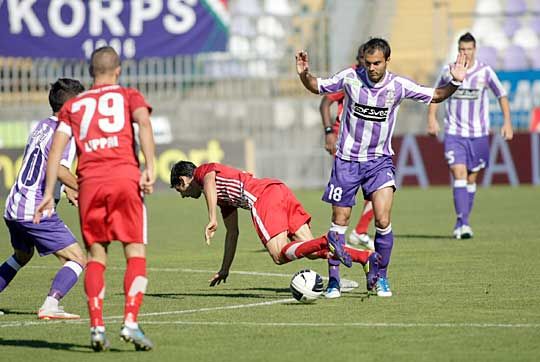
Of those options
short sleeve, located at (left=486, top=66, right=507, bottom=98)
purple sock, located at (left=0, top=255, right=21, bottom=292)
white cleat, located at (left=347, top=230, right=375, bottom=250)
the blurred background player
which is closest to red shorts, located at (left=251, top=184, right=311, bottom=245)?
purple sock, located at (left=0, top=255, right=21, bottom=292)

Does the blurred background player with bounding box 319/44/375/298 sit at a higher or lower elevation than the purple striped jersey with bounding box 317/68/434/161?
lower

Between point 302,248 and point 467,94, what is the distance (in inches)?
259

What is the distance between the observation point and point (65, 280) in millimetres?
9383

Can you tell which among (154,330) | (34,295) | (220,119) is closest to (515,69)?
(220,119)

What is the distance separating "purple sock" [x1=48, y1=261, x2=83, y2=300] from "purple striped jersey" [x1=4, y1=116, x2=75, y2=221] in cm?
49

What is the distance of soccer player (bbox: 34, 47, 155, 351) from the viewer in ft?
25.0

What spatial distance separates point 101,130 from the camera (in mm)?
7664

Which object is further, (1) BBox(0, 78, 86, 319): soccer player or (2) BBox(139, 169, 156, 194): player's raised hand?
(1) BBox(0, 78, 86, 319): soccer player

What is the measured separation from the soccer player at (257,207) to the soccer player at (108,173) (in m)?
2.22

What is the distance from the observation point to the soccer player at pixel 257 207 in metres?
10.0

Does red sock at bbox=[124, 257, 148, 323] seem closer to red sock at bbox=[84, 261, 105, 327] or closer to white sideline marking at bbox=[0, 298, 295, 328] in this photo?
red sock at bbox=[84, 261, 105, 327]

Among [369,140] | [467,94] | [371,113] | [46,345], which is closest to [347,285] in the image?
[369,140]

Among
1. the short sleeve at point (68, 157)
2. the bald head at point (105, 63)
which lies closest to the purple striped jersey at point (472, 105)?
the short sleeve at point (68, 157)

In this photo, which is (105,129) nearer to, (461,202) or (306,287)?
(306,287)
